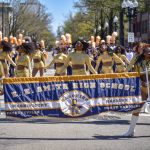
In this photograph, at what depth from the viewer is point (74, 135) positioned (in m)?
9.37

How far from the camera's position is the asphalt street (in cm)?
832

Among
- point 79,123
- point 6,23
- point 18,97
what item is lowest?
point 79,123

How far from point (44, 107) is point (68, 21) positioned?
88743 millimetres

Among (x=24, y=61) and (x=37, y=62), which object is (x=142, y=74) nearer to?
(x=24, y=61)

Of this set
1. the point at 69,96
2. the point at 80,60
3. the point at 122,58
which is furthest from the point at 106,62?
the point at 69,96

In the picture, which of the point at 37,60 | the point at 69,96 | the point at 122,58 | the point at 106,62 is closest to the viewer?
the point at 69,96

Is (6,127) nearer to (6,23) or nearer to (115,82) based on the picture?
(115,82)

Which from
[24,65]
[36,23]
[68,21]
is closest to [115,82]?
[24,65]

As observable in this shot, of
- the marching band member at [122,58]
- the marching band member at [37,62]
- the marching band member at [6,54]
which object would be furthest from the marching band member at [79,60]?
the marching band member at [37,62]

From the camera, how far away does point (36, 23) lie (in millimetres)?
69688

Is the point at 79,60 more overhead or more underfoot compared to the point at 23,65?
more overhead

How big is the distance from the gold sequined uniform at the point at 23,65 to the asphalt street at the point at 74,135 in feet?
7.52

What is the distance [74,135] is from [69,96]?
31.2 inches

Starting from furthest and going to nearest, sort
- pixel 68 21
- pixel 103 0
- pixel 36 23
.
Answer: pixel 68 21 → pixel 36 23 → pixel 103 0
